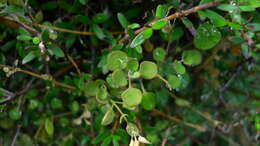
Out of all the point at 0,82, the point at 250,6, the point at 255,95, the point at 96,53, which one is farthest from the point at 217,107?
the point at 0,82

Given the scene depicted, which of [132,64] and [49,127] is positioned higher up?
[132,64]

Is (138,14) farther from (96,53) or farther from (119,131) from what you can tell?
(119,131)

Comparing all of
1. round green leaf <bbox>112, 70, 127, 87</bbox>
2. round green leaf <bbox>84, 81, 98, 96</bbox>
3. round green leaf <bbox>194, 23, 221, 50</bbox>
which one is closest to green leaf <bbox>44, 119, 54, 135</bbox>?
round green leaf <bbox>84, 81, 98, 96</bbox>

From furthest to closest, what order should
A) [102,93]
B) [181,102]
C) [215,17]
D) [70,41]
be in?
1. [181,102]
2. [70,41]
3. [102,93]
4. [215,17]

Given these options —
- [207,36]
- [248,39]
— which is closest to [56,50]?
[207,36]

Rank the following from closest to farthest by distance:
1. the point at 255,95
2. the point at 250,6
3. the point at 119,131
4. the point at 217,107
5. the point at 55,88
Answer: the point at 250,6 < the point at 119,131 < the point at 55,88 < the point at 255,95 < the point at 217,107

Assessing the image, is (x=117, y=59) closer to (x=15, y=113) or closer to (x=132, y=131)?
(x=132, y=131)

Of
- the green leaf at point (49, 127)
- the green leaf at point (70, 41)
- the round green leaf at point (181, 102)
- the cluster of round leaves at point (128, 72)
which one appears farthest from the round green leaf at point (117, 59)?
the round green leaf at point (181, 102)

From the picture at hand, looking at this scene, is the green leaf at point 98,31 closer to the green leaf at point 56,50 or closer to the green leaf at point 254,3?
the green leaf at point 56,50
